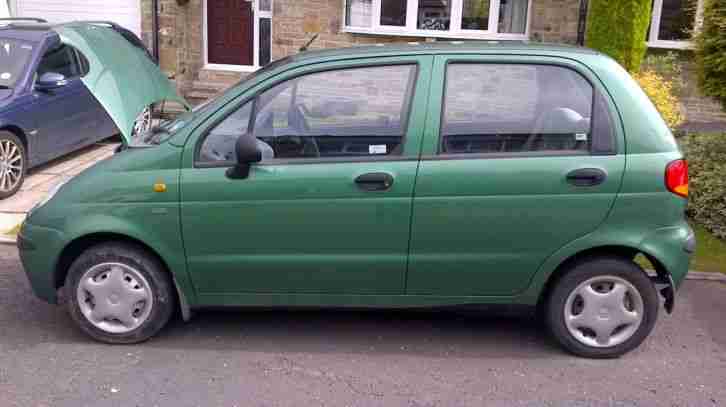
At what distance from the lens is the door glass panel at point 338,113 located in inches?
153

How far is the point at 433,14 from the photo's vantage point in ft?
38.3

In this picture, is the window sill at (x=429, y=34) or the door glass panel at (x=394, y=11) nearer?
the window sill at (x=429, y=34)

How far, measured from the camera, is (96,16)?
11.9 metres

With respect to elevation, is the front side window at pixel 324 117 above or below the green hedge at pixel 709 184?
above

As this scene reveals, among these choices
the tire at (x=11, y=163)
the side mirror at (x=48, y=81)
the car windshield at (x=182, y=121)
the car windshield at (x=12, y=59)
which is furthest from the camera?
the side mirror at (x=48, y=81)

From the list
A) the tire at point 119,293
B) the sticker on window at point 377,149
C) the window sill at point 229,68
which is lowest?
the tire at point 119,293

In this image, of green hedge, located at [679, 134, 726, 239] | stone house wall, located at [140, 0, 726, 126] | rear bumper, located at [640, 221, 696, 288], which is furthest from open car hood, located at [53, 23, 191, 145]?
stone house wall, located at [140, 0, 726, 126]

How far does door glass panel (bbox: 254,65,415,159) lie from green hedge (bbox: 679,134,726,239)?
150 inches

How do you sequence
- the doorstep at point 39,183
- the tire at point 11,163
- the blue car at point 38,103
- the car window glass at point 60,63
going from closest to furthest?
1. the doorstep at point 39,183
2. the tire at point 11,163
3. the blue car at point 38,103
4. the car window glass at point 60,63

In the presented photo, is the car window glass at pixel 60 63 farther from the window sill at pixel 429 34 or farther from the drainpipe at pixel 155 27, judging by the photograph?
the window sill at pixel 429 34

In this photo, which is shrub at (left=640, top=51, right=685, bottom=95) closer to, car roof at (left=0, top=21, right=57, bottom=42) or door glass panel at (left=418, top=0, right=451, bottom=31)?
door glass panel at (left=418, top=0, right=451, bottom=31)

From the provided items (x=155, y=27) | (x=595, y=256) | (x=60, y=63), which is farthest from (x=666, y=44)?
(x=60, y=63)

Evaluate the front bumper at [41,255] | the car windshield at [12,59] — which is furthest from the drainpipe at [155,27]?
the front bumper at [41,255]

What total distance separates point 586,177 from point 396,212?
105 cm
